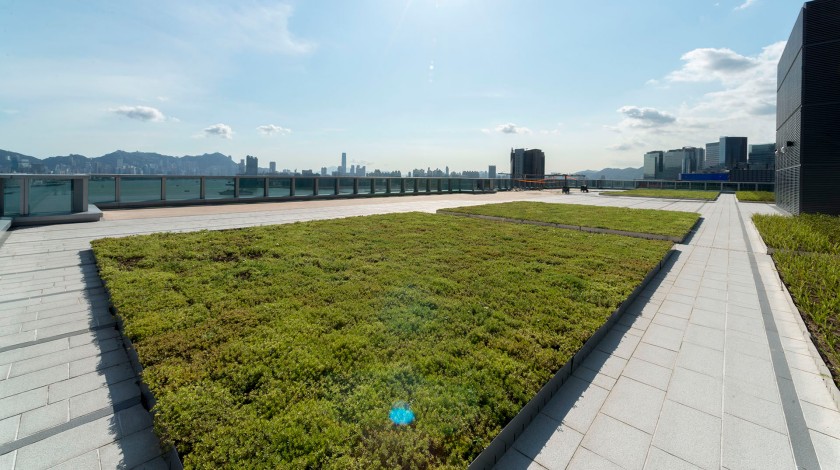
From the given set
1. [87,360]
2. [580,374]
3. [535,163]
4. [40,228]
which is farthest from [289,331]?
[535,163]

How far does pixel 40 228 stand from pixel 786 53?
3310cm

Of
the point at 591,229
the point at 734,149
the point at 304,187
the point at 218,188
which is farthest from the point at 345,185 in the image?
the point at 734,149

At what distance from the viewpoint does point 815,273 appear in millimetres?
6309

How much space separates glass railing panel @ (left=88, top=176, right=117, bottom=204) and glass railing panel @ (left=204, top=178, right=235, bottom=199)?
10.8 ft

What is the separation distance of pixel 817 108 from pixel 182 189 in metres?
27.4

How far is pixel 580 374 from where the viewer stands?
3.54m

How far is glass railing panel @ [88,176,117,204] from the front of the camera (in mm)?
13203

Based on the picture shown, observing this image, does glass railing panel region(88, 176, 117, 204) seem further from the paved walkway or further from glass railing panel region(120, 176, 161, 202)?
the paved walkway

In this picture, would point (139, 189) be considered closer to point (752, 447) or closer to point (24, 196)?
point (24, 196)

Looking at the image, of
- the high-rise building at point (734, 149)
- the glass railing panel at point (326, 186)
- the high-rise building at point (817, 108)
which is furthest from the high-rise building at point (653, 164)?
the glass railing panel at point (326, 186)

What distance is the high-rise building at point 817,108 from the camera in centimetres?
1415

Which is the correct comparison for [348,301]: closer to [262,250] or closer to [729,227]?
[262,250]

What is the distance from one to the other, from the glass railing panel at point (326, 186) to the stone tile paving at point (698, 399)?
19.0 m

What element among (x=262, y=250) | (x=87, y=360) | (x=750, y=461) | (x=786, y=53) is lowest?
(x=750, y=461)
